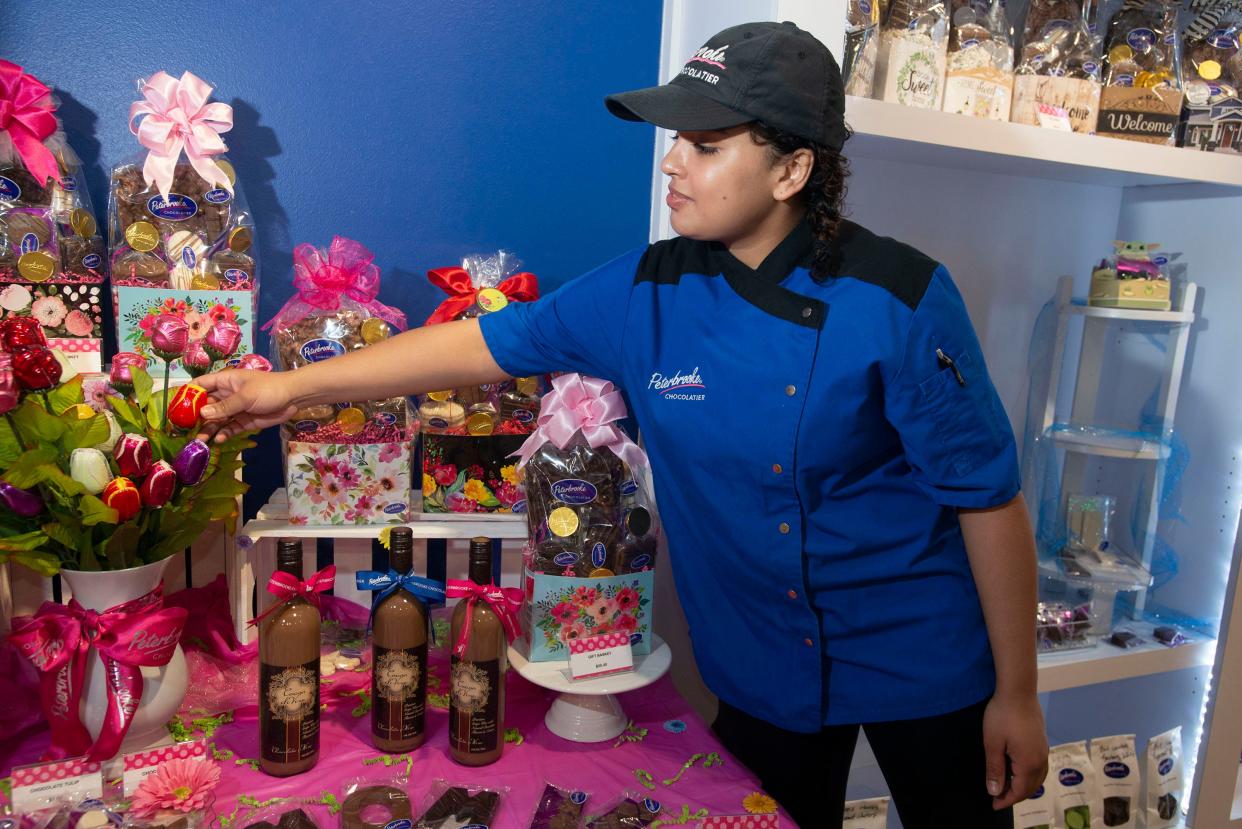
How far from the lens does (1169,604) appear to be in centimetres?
228

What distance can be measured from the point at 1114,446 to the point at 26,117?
2.16 metres

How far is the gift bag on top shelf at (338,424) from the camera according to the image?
1.50m

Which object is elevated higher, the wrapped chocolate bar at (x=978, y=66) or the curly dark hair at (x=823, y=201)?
the wrapped chocolate bar at (x=978, y=66)

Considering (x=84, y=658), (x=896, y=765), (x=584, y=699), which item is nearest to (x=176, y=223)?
(x=84, y=658)

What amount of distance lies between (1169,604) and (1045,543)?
1.27 ft

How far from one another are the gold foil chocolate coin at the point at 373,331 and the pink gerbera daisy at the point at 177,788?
0.69m

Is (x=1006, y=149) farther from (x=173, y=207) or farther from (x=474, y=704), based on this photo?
(x=173, y=207)

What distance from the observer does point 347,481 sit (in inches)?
60.0

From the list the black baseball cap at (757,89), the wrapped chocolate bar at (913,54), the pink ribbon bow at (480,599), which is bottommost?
the pink ribbon bow at (480,599)

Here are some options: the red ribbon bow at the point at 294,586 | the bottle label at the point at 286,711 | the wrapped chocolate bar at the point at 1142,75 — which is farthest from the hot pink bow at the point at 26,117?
the wrapped chocolate bar at the point at 1142,75

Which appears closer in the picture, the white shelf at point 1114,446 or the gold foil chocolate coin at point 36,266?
the gold foil chocolate coin at point 36,266

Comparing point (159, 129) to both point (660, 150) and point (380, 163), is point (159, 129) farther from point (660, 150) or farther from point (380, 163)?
point (660, 150)

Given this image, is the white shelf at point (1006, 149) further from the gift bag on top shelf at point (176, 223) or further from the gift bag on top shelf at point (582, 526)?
the gift bag on top shelf at point (176, 223)

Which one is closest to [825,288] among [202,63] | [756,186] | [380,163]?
[756,186]
